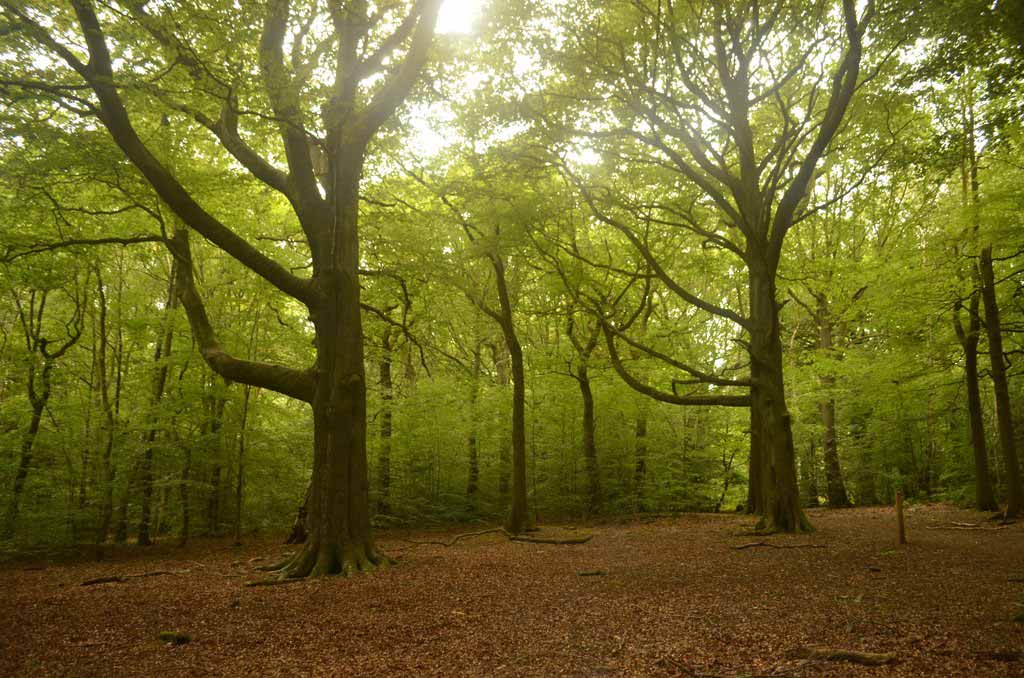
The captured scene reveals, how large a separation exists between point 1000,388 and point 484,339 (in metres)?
13.6

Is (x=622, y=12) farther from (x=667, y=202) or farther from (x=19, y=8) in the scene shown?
(x=19, y=8)

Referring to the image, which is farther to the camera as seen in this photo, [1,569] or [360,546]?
[1,569]

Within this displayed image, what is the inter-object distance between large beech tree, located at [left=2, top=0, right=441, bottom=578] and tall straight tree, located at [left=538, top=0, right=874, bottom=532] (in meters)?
3.49

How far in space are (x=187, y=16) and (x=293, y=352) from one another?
9.68 m

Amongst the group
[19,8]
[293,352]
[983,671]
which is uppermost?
[19,8]

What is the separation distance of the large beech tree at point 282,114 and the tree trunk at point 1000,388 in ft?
40.4

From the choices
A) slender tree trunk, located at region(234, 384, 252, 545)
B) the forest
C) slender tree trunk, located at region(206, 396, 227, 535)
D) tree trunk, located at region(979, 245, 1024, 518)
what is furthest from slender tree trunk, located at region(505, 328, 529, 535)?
tree trunk, located at region(979, 245, 1024, 518)

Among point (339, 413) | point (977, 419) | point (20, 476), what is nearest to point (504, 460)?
point (339, 413)

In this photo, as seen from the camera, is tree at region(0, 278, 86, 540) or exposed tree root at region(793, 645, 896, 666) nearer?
exposed tree root at region(793, 645, 896, 666)

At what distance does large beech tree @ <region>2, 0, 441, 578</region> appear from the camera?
6.86 m

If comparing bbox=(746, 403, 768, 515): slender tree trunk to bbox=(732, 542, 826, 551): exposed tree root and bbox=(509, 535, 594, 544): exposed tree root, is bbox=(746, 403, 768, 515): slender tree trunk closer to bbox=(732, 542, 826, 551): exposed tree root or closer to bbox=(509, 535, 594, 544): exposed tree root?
bbox=(732, 542, 826, 551): exposed tree root

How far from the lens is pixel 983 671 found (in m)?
3.42

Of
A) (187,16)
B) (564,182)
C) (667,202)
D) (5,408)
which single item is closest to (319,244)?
(187,16)

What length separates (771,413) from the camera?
10.9 m
